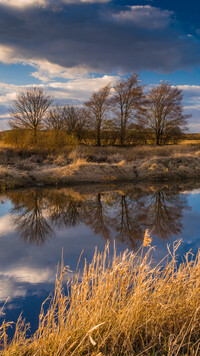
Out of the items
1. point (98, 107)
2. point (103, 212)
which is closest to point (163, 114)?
point (98, 107)

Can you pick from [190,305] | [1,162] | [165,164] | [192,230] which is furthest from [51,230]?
[165,164]

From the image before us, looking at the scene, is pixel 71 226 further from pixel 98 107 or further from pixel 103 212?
pixel 98 107

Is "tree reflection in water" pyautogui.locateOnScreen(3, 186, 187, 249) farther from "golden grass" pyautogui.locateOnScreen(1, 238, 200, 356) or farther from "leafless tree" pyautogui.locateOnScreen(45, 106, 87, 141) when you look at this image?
"leafless tree" pyautogui.locateOnScreen(45, 106, 87, 141)

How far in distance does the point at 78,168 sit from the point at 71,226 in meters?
8.06

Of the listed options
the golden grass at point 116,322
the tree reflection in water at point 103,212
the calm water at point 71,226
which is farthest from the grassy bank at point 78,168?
the golden grass at point 116,322

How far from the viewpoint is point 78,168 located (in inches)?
663

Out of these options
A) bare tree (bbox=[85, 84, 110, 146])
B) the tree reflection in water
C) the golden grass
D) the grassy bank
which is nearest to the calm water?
the tree reflection in water

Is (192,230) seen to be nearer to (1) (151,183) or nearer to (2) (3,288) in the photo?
(2) (3,288)

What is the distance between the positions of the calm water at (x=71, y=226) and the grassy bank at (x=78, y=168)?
149cm

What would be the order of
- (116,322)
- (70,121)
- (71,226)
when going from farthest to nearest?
(70,121) → (71,226) → (116,322)

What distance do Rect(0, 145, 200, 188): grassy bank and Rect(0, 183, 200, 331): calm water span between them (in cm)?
149

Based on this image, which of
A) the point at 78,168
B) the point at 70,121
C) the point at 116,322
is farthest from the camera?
the point at 70,121

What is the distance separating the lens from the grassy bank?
16.0m

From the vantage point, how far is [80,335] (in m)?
2.90
